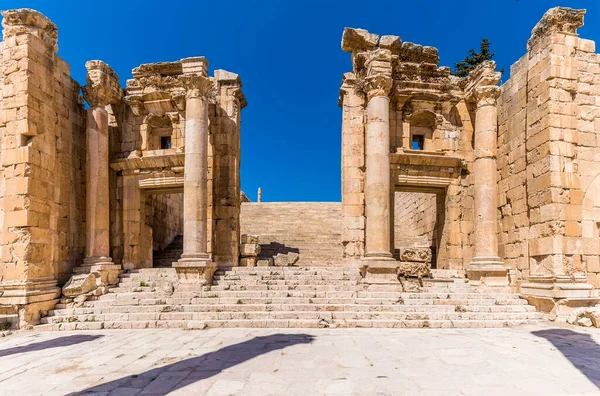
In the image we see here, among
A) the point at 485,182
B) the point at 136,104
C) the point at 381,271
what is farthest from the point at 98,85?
the point at 485,182

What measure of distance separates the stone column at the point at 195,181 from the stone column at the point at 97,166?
253 cm

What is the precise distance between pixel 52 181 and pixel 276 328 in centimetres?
748

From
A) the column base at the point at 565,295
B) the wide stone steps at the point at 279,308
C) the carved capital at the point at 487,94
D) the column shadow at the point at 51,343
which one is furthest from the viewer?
the carved capital at the point at 487,94

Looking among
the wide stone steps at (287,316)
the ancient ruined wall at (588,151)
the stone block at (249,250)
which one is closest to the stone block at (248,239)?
the stone block at (249,250)

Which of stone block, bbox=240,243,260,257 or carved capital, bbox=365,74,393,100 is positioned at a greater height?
carved capital, bbox=365,74,393,100

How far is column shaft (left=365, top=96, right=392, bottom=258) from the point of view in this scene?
35.7 feet

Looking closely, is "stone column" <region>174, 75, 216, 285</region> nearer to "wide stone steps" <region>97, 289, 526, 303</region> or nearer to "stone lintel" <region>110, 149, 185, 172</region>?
"wide stone steps" <region>97, 289, 526, 303</region>

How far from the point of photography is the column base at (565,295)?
8.98 metres

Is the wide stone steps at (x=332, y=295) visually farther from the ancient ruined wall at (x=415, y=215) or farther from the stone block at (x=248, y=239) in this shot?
the ancient ruined wall at (x=415, y=215)

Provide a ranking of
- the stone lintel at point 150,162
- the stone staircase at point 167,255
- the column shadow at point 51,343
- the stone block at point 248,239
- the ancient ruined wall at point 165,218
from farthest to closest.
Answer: the ancient ruined wall at point 165,218
the stone staircase at point 167,255
the stone block at point 248,239
the stone lintel at point 150,162
the column shadow at point 51,343

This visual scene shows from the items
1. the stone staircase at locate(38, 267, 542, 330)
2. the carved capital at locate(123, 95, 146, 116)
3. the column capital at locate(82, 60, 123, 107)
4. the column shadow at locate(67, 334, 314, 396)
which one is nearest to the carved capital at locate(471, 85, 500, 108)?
the stone staircase at locate(38, 267, 542, 330)

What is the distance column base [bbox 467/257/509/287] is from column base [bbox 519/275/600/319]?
129 centimetres

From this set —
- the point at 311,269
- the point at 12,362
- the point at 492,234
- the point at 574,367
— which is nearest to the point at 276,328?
the point at 311,269

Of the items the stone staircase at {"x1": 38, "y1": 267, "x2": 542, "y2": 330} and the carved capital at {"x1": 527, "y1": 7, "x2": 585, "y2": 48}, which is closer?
→ the stone staircase at {"x1": 38, "y1": 267, "x2": 542, "y2": 330}
